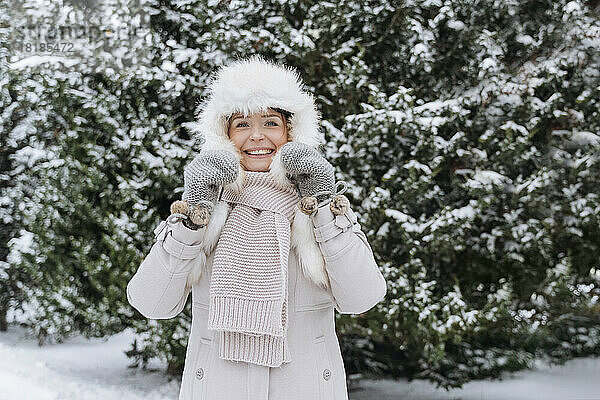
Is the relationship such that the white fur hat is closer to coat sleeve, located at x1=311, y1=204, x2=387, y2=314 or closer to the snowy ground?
coat sleeve, located at x1=311, y1=204, x2=387, y2=314

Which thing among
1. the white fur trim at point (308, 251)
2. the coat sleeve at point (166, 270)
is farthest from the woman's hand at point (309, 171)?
A: the coat sleeve at point (166, 270)

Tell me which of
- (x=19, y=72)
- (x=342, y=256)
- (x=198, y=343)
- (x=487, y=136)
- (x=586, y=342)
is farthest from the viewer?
(x=586, y=342)

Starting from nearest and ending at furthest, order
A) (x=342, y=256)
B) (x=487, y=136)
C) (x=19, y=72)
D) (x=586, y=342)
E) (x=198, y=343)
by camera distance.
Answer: (x=342, y=256) → (x=198, y=343) → (x=487, y=136) → (x=19, y=72) → (x=586, y=342)

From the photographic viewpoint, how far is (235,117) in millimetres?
1951

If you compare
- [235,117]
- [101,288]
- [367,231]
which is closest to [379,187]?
[367,231]

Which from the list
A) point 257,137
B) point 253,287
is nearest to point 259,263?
point 253,287

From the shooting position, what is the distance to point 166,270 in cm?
172

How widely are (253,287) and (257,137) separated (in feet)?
1.46

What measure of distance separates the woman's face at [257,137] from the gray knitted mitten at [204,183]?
0.17 metres

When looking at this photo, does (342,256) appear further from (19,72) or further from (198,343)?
(19,72)

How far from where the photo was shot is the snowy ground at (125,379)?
4.40 m

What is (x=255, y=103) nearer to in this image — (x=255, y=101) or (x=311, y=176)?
(x=255, y=101)

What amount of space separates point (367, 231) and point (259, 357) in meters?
2.39

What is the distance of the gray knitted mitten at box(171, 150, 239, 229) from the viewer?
168cm
